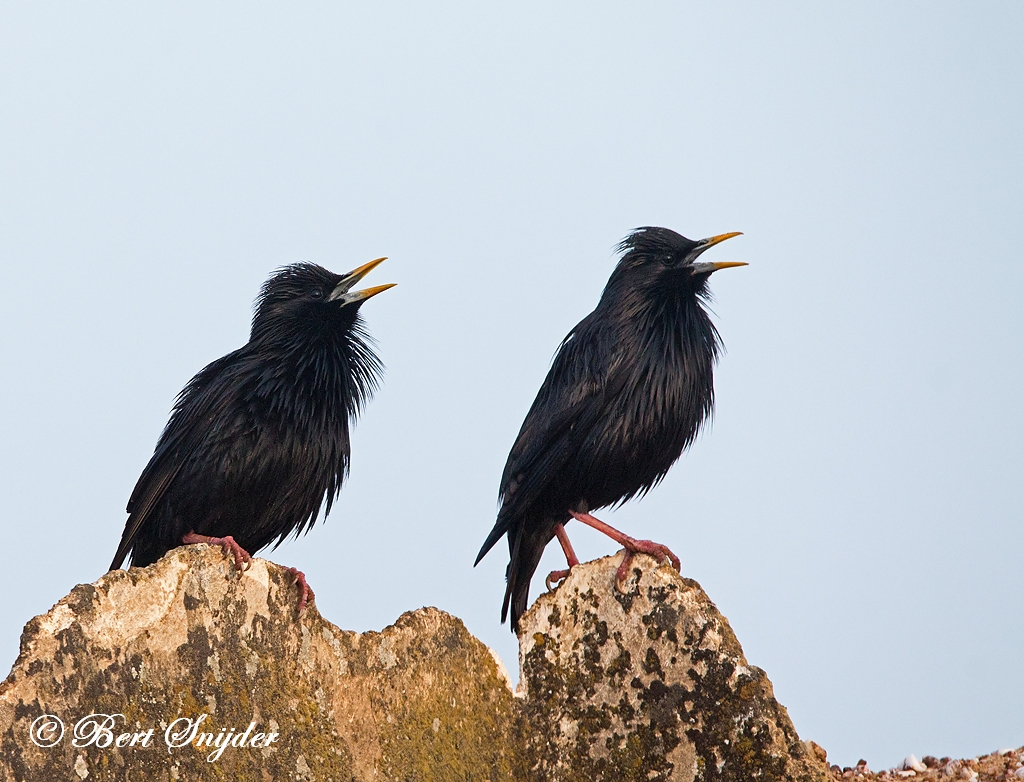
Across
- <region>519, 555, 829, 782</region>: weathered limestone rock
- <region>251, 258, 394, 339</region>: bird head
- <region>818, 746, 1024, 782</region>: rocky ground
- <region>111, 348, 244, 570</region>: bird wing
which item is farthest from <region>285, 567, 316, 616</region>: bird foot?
<region>818, 746, 1024, 782</region>: rocky ground

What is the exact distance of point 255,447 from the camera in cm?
608

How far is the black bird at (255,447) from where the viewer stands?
6078 millimetres

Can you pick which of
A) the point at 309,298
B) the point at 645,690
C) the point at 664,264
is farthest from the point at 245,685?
the point at 664,264

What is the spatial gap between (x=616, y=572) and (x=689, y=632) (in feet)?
1.33

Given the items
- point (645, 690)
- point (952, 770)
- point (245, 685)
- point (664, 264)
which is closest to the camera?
point (245, 685)

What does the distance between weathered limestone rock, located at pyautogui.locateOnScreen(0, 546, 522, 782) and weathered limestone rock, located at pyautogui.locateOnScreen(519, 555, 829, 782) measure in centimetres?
19

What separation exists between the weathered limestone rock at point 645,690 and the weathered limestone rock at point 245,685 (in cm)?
19

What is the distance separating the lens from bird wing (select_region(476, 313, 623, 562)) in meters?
6.24

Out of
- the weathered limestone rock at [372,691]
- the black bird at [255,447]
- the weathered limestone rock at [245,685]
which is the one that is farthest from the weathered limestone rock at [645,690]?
the black bird at [255,447]

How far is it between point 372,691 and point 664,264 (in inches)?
117

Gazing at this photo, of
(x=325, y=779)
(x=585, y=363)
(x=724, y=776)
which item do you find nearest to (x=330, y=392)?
(x=585, y=363)

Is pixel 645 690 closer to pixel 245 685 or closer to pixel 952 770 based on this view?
pixel 245 685

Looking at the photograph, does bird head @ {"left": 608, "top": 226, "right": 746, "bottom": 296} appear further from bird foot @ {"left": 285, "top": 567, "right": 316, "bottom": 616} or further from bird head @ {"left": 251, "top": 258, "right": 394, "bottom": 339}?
bird foot @ {"left": 285, "top": 567, "right": 316, "bottom": 616}

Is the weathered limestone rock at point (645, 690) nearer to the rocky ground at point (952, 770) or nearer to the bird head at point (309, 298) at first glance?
the rocky ground at point (952, 770)
